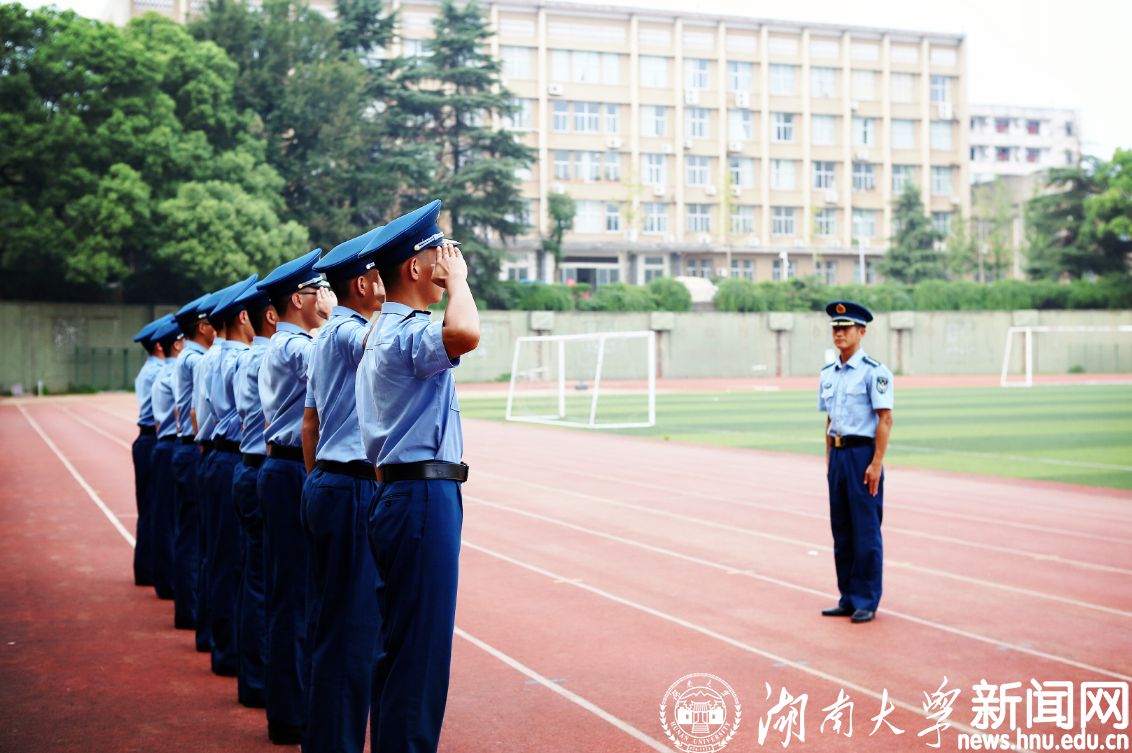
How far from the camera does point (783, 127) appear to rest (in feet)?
229

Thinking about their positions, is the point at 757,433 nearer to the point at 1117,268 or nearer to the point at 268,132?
the point at 268,132

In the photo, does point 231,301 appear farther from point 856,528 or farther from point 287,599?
point 856,528

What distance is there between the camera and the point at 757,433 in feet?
74.6

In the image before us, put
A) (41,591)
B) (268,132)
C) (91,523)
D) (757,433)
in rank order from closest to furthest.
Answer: (41,591)
(91,523)
(757,433)
(268,132)

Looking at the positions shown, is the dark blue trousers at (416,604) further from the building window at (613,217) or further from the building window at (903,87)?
the building window at (903,87)

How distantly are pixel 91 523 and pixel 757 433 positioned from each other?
1400 centimetres

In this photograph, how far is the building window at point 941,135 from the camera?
239 feet

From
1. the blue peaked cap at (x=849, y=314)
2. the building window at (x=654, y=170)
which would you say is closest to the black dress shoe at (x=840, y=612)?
the blue peaked cap at (x=849, y=314)

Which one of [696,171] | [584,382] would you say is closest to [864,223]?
[696,171]

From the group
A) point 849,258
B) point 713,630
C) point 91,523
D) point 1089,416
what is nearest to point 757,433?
point 1089,416

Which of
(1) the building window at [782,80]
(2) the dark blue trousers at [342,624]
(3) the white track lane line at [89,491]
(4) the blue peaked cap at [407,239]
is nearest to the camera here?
(4) the blue peaked cap at [407,239]

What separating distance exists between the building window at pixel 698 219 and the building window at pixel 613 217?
446 centimetres

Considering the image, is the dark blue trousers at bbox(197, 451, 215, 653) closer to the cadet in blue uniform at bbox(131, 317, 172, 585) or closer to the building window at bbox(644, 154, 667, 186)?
the cadet in blue uniform at bbox(131, 317, 172, 585)

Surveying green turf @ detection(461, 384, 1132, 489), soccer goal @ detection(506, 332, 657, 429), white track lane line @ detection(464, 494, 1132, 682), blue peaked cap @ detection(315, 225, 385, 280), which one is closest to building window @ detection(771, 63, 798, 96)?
soccer goal @ detection(506, 332, 657, 429)
